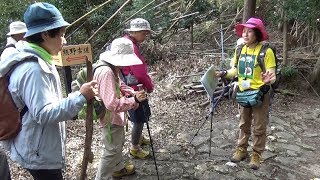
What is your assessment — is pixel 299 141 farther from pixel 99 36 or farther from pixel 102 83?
pixel 99 36

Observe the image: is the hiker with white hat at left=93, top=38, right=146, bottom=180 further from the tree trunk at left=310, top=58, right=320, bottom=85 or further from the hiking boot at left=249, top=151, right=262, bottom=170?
the tree trunk at left=310, top=58, right=320, bottom=85

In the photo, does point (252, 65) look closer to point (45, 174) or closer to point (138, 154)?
point (138, 154)

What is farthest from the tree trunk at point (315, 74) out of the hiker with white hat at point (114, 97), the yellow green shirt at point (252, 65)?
the hiker with white hat at point (114, 97)

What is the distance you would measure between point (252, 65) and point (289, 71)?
3.55 meters

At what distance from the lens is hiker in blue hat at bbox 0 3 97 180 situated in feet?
6.87

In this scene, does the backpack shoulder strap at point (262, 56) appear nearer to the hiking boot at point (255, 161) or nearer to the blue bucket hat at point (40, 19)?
the hiking boot at point (255, 161)

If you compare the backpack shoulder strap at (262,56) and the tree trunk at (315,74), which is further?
the tree trunk at (315,74)

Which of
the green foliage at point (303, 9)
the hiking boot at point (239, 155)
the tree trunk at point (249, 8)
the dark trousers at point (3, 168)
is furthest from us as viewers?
the tree trunk at point (249, 8)

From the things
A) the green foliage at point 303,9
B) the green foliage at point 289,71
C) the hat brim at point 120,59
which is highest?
the green foliage at point 303,9

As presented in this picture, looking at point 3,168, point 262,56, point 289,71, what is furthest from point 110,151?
Result: point 289,71

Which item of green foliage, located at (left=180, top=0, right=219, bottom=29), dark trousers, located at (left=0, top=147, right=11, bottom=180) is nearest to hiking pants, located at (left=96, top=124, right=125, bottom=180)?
dark trousers, located at (left=0, top=147, right=11, bottom=180)

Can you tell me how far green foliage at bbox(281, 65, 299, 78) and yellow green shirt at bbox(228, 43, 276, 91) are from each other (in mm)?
3410

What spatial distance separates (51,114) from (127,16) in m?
7.63

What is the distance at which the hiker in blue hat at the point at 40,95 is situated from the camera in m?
2.09
